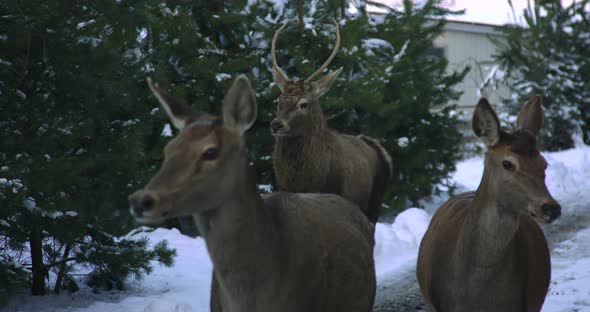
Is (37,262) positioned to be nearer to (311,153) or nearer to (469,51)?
(311,153)

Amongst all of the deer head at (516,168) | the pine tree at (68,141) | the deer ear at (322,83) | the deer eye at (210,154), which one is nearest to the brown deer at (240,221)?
the deer eye at (210,154)

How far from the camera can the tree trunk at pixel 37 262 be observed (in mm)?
6414

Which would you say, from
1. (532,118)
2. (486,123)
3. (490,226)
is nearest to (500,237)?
(490,226)

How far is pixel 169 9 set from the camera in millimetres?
10367

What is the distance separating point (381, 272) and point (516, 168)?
4.69m

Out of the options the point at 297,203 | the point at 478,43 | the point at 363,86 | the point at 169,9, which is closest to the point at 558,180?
the point at 363,86

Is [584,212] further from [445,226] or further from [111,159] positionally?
[111,159]

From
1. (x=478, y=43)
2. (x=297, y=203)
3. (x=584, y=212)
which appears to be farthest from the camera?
(x=478, y=43)

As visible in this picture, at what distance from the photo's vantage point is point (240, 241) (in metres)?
3.72

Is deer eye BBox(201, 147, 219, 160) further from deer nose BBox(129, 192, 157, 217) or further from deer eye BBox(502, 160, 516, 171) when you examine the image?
deer eye BBox(502, 160, 516, 171)

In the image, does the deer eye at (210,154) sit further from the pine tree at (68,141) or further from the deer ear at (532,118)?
the pine tree at (68,141)

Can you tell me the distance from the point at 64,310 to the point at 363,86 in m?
6.52

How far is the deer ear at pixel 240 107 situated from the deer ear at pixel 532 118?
2107 mm

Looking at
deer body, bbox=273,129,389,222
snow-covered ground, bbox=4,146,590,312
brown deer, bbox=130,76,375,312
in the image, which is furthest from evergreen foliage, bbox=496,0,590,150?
brown deer, bbox=130,76,375,312
